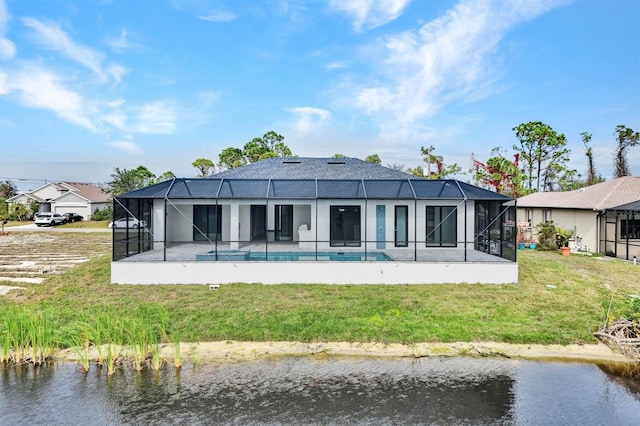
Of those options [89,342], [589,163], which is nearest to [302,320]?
[89,342]

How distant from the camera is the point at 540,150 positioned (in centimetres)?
3622

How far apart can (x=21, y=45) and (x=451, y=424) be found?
24.3 meters

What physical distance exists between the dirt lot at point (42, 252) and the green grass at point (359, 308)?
2073 mm

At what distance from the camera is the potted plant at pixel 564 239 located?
20.0m

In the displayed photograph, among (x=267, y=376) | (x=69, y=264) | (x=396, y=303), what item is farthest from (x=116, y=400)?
(x=69, y=264)

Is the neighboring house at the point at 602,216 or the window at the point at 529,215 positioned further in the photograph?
the window at the point at 529,215

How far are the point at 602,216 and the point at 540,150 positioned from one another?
17519mm

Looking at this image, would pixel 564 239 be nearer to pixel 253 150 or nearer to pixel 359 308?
pixel 359 308

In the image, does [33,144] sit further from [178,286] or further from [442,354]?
[442,354]

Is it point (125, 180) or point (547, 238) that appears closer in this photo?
point (547, 238)

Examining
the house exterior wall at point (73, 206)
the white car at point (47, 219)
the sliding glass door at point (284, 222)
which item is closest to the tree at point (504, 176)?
the sliding glass door at point (284, 222)

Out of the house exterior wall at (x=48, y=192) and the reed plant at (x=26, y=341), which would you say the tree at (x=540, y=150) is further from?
the house exterior wall at (x=48, y=192)

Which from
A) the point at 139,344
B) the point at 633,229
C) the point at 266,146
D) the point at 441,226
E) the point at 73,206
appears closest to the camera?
the point at 139,344

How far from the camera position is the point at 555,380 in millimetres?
7230
